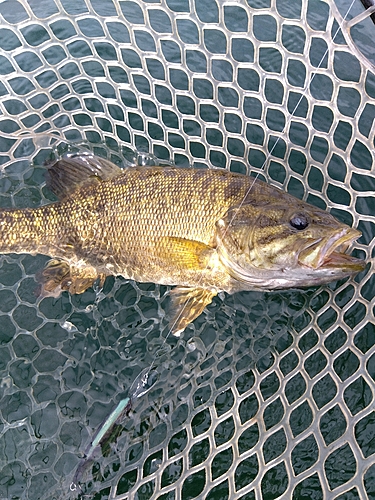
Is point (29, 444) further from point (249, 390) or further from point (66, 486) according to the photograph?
point (249, 390)

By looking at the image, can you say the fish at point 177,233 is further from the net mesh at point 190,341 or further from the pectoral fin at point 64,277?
the net mesh at point 190,341

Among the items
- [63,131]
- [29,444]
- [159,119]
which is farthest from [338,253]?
[63,131]

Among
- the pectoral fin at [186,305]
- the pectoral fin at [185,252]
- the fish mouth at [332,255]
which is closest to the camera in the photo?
the fish mouth at [332,255]

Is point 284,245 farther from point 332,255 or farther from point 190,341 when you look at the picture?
point 190,341

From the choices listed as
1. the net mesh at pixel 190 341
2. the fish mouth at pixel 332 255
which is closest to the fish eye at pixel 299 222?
the fish mouth at pixel 332 255

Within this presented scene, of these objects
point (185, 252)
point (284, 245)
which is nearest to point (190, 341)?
point (185, 252)
